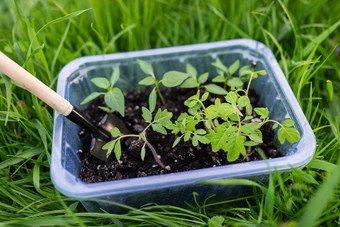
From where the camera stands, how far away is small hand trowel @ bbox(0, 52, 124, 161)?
883 mm

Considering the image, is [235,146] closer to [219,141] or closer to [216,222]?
[219,141]

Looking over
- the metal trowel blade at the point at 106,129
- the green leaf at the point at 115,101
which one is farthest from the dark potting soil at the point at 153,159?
the green leaf at the point at 115,101

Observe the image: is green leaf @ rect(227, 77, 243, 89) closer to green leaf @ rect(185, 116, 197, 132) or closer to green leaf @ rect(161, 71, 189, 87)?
green leaf @ rect(161, 71, 189, 87)

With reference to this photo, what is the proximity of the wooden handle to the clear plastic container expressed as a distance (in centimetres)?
11

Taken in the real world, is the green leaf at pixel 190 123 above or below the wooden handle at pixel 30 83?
below

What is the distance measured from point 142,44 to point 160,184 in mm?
910

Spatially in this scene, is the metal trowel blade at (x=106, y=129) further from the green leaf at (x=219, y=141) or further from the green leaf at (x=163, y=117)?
the green leaf at (x=219, y=141)

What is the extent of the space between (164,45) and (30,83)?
873 millimetres

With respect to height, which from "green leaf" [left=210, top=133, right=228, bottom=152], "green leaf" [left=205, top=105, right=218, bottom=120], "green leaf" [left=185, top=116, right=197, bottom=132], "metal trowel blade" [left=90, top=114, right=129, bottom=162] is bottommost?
"metal trowel blade" [left=90, top=114, right=129, bottom=162]

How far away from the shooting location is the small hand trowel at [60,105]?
0.88 m

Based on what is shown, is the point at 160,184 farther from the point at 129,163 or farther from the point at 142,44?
the point at 142,44

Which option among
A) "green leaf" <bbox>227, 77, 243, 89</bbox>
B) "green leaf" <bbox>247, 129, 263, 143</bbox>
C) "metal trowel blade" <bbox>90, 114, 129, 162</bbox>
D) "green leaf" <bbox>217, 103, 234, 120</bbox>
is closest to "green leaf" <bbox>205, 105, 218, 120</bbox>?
"green leaf" <bbox>217, 103, 234, 120</bbox>

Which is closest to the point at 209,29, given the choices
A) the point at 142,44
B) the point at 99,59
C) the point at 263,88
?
the point at 142,44

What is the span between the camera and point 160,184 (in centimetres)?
97
